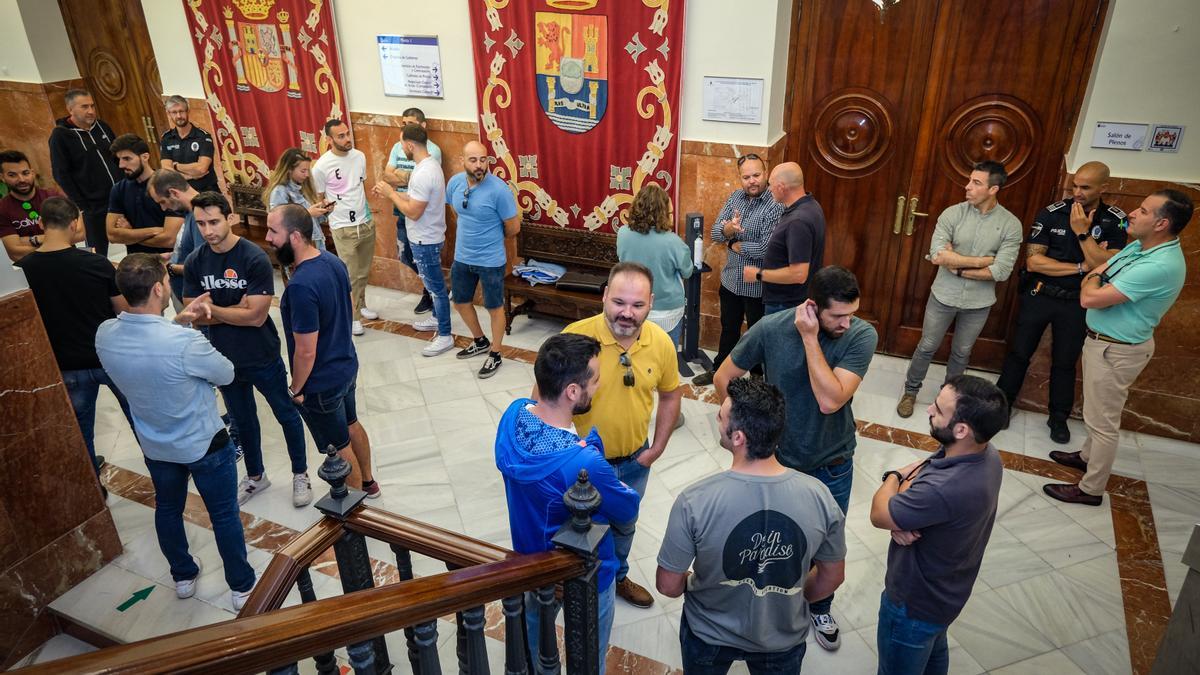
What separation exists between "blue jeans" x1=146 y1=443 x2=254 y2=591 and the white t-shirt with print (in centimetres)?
302

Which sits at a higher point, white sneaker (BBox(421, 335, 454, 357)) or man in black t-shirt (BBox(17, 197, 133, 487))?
man in black t-shirt (BBox(17, 197, 133, 487))

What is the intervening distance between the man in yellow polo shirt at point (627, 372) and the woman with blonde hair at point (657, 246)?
4.68 feet

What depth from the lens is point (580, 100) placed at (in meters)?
5.64

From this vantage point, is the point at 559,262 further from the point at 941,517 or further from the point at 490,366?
the point at 941,517

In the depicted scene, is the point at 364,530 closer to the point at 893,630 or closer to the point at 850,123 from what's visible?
the point at 893,630

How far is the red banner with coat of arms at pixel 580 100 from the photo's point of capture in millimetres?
5273

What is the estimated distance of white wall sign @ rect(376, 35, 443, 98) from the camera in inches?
240

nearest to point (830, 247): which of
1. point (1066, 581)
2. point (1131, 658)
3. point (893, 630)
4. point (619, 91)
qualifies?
point (619, 91)

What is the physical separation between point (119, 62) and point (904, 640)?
918cm

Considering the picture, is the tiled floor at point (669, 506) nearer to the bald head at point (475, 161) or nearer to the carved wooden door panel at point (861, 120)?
the carved wooden door panel at point (861, 120)

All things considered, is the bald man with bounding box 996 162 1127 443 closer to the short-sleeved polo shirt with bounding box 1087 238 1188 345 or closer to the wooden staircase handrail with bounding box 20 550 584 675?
the short-sleeved polo shirt with bounding box 1087 238 1188 345

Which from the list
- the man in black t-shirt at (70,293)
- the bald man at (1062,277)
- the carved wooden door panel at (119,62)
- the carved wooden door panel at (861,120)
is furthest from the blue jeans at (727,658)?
the carved wooden door panel at (119,62)

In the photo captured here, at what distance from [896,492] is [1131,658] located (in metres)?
1.67

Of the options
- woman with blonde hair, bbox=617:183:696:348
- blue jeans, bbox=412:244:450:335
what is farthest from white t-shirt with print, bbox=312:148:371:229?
woman with blonde hair, bbox=617:183:696:348
